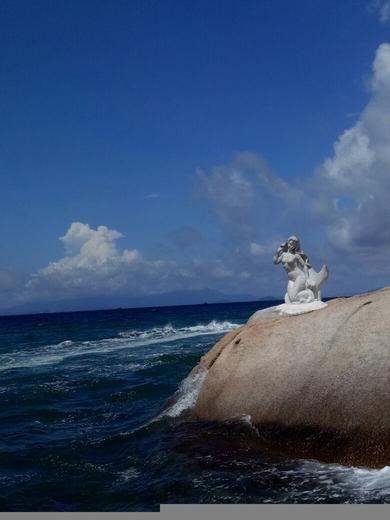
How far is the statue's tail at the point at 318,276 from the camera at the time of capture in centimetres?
1260

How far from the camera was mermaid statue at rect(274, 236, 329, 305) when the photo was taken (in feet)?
40.3

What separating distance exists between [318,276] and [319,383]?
498cm

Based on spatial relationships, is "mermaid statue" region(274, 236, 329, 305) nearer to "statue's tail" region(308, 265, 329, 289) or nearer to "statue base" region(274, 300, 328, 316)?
"statue's tail" region(308, 265, 329, 289)

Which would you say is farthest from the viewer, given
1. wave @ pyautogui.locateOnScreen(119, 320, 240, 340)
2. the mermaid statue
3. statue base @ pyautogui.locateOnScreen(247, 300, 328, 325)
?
wave @ pyautogui.locateOnScreen(119, 320, 240, 340)

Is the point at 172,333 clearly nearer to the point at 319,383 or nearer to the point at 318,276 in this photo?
the point at 318,276

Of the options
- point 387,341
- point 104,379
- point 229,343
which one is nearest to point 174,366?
point 104,379

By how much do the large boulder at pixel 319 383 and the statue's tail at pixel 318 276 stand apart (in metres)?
3.00

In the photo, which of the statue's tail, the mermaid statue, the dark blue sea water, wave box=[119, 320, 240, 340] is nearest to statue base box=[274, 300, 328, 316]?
the mermaid statue

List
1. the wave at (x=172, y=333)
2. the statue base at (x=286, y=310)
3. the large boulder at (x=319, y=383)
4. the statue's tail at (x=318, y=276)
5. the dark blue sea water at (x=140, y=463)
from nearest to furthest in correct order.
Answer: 1. the dark blue sea water at (x=140, y=463)
2. the large boulder at (x=319, y=383)
3. the statue base at (x=286, y=310)
4. the statue's tail at (x=318, y=276)
5. the wave at (x=172, y=333)

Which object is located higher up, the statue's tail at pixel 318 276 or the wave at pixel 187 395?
the statue's tail at pixel 318 276

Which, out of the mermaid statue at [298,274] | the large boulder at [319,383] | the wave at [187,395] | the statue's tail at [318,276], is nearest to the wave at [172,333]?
the mermaid statue at [298,274]

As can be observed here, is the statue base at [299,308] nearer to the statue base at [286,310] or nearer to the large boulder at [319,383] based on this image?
the statue base at [286,310]

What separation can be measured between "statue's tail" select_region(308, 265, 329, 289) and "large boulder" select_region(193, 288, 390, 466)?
9.84ft

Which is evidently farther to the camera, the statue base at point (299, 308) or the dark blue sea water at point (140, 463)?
the statue base at point (299, 308)
